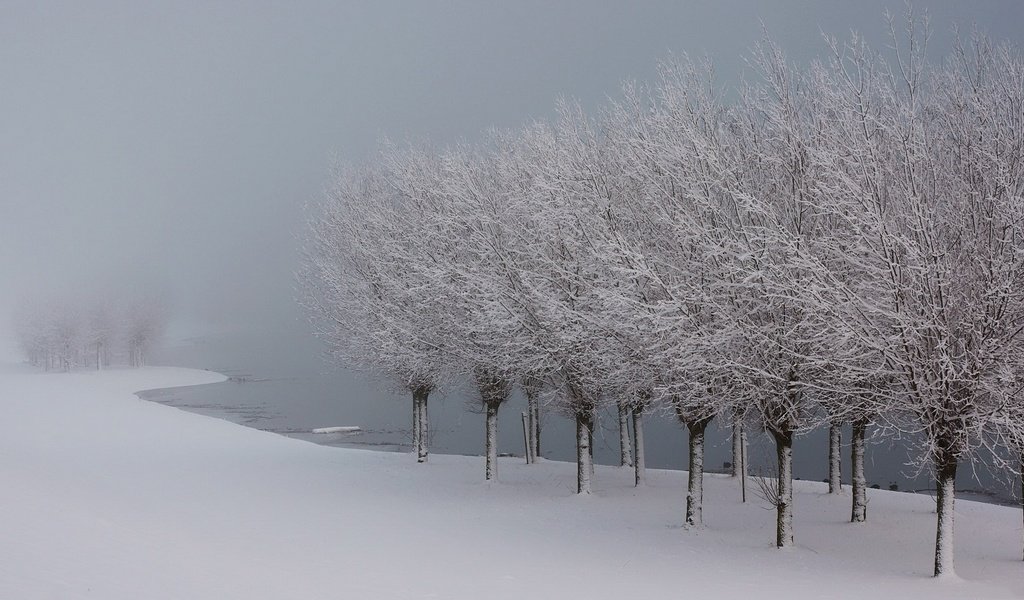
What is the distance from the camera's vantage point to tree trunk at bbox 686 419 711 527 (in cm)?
1986

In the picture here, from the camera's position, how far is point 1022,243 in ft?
47.8

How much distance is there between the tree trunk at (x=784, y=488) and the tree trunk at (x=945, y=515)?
3.40 m

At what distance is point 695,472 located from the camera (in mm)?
19953

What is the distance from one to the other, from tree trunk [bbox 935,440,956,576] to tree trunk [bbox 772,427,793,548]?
3402 mm

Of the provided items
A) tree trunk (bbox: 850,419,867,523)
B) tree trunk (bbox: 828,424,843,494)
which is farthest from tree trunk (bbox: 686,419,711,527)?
tree trunk (bbox: 828,424,843,494)

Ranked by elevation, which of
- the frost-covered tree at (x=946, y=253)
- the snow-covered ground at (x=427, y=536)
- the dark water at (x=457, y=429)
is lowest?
the dark water at (x=457, y=429)

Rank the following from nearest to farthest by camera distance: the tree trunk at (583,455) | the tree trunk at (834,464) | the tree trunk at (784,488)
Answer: the tree trunk at (784,488), the tree trunk at (834,464), the tree trunk at (583,455)

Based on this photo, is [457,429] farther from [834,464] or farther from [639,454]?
[834,464]

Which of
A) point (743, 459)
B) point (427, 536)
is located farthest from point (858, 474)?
point (427, 536)

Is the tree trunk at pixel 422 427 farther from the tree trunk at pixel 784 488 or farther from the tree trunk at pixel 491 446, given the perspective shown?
the tree trunk at pixel 784 488

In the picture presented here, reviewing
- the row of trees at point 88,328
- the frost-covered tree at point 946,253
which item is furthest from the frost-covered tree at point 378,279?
the row of trees at point 88,328

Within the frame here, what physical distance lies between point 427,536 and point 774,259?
10690mm

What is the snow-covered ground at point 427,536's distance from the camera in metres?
14.0

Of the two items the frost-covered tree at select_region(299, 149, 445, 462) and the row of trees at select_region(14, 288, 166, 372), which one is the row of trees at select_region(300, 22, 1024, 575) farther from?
the row of trees at select_region(14, 288, 166, 372)
